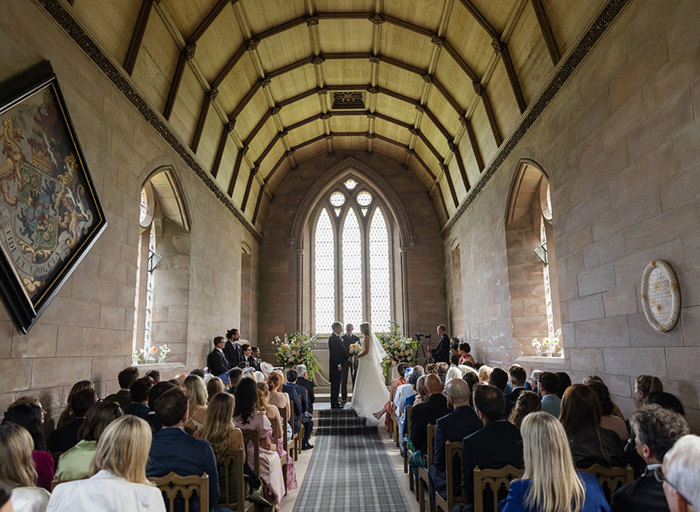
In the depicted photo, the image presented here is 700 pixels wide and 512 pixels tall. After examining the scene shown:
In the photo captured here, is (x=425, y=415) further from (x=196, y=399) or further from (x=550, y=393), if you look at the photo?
(x=196, y=399)

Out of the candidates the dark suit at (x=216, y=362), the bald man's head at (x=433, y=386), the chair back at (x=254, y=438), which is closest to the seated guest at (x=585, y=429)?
the bald man's head at (x=433, y=386)

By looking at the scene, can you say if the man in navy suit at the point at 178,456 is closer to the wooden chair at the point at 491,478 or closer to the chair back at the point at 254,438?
the chair back at the point at 254,438

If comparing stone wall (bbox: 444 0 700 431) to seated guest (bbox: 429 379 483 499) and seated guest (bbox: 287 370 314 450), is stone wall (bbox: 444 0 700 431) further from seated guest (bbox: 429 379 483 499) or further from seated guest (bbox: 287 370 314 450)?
seated guest (bbox: 287 370 314 450)

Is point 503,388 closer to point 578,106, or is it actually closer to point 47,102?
point 578,106

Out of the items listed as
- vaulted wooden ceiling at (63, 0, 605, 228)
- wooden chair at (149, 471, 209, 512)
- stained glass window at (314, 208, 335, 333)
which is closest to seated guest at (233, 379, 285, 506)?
wooden chair at (149, 471, 209, 512)

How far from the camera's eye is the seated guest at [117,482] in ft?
6.14

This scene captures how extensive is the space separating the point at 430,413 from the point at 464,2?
579cm

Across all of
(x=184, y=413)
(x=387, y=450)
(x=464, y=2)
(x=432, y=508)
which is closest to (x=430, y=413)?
(x=432, y=508)

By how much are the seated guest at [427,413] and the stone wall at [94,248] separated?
313 cm

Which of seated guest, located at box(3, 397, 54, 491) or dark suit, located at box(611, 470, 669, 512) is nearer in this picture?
dark suit, located at box(611, 470, 669, 512)

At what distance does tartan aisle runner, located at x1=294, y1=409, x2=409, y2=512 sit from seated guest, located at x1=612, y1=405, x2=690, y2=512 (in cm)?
308

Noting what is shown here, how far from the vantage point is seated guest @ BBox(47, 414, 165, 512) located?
187cm

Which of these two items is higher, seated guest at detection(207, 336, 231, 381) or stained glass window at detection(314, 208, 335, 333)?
stained glass window at detection(314, 208, 335, 333)

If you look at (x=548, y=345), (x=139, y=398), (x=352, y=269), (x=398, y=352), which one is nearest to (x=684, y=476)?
(x=139, y=398)
